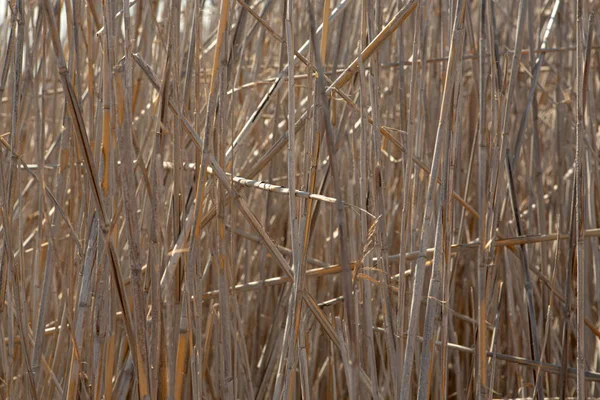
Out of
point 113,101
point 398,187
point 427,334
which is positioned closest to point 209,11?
point 398,187

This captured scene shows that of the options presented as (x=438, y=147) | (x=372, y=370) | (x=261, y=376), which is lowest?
(x=261, y=376)

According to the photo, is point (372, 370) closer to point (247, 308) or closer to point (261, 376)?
point (261, 376)

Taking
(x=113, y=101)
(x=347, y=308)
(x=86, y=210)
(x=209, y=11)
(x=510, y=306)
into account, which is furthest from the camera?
(x=209, y=11)

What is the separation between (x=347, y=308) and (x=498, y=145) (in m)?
0.32

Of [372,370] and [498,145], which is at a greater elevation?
[498,145]

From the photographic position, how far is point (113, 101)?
2.46 ft

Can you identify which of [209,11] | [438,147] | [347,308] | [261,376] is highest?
[209,11]

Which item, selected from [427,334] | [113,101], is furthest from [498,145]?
[113,101]

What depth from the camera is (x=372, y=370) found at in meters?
0.80

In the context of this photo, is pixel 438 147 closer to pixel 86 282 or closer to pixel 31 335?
pixel 86 282

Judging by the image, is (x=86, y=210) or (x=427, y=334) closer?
(x=427, y=334)

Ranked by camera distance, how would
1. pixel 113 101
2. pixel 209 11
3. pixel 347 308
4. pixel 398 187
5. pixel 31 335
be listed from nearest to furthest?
pixel 347 308 → pixel 113 101 → pixel 31 335 → pixel 398 187 → pixel 209 11

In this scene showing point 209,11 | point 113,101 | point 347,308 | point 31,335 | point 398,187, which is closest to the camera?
point 347,308

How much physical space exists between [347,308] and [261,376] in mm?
580
